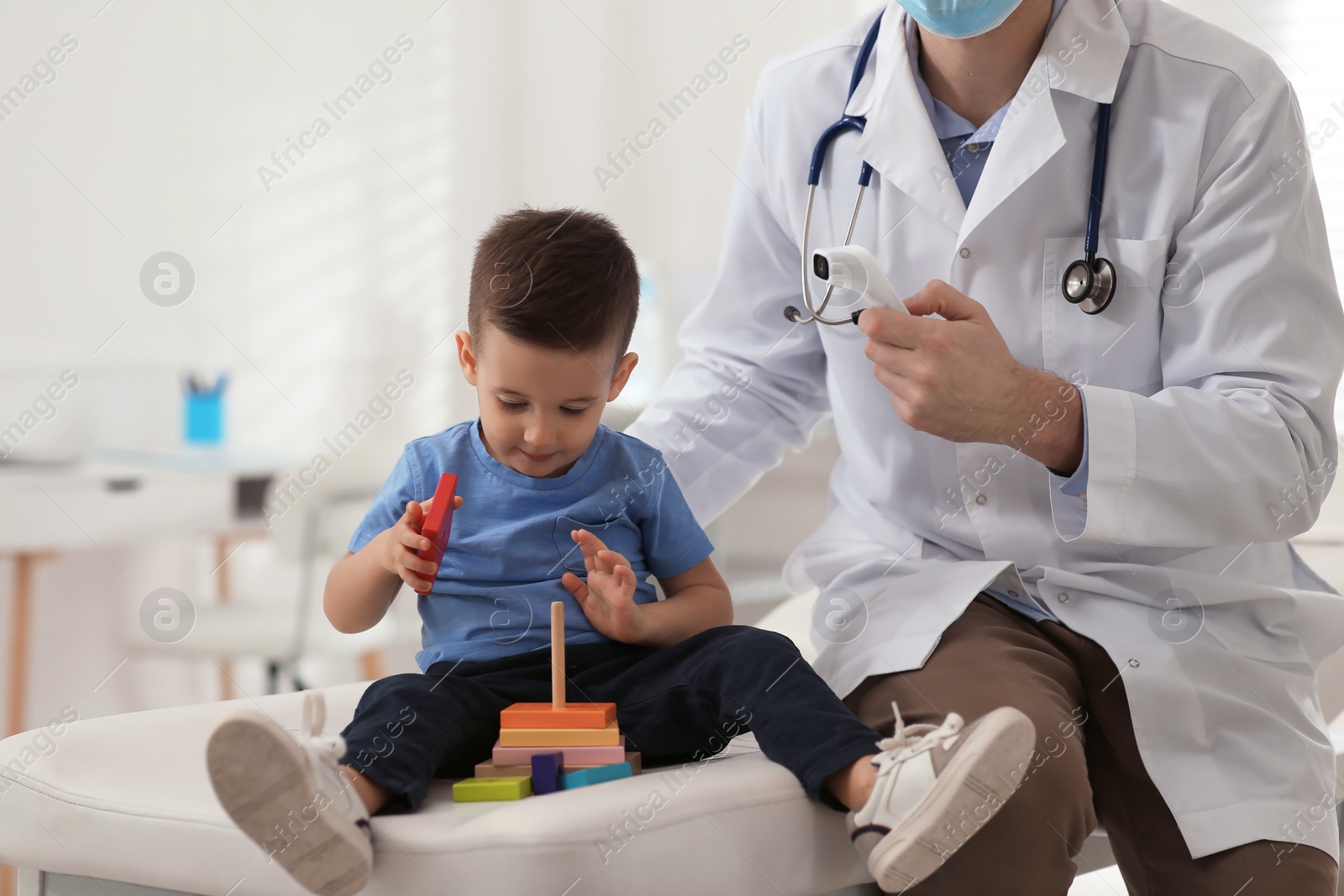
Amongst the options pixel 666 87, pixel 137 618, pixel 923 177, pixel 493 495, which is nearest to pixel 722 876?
pixel 493 495

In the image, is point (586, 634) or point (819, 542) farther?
point (819, 542)

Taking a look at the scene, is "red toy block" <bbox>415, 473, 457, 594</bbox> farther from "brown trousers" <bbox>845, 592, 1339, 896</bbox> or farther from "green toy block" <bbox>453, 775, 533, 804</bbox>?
"brown trousers" <bbox>845, 592, 1339, 896</bbox>

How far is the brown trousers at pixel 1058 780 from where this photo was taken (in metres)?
0.94

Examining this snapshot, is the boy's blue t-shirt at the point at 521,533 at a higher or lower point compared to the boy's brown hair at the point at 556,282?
lower

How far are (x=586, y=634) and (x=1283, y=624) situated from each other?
2.20 ft

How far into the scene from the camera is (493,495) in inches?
44.8

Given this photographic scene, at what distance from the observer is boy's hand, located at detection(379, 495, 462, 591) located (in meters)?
0.99

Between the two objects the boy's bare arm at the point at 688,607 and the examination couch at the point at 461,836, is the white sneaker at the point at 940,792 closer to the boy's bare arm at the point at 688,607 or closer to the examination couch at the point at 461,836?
the examination couch at the point at 461,836

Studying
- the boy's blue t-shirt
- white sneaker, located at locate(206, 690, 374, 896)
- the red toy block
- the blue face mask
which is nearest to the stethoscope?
the blue face mask

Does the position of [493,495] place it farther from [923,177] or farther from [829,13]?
[829,13]

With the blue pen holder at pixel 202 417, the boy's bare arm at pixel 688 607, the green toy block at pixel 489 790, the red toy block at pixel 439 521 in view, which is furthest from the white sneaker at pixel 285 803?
the blue pen holder at pixel 202 417

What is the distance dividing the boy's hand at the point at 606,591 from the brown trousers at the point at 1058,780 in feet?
0.76

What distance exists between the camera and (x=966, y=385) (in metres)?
0.98

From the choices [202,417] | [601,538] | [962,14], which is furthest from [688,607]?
[202,417]
